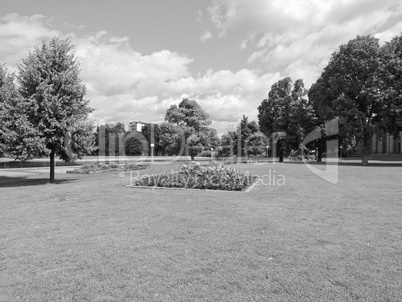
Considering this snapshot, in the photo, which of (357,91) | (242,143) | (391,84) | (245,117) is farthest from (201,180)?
(245,117)

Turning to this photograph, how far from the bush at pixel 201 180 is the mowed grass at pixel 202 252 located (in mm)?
3246

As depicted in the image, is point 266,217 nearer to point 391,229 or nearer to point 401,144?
point 391,229

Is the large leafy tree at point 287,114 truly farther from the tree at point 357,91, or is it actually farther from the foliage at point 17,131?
the foliage at point 17,131

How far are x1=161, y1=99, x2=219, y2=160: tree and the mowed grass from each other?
1342 inches

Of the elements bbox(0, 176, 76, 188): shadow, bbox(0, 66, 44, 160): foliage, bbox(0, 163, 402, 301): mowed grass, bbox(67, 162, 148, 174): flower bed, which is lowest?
bbox(0, 176, 76, 188): shadow

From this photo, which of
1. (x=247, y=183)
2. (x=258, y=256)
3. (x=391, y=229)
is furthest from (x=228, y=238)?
(x=247, y=183)

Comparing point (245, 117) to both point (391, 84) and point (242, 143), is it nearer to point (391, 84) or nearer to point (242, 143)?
point (242, 143)

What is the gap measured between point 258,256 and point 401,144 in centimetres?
8440

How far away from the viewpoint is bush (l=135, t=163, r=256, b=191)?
1227cm

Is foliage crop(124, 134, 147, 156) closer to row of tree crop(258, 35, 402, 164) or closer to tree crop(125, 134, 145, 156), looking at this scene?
tree crop(125, 134, 145, 156)

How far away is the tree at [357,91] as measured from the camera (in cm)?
2864

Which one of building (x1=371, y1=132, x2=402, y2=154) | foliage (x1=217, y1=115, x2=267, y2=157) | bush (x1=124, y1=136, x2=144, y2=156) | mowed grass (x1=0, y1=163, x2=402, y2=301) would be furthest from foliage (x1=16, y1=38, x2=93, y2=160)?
building (x1=371, y1=132, x2=402, y2=154)

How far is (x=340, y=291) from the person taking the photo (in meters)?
3.59

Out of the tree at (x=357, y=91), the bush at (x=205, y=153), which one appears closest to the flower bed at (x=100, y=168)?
the bush at (x=205, y=153)
